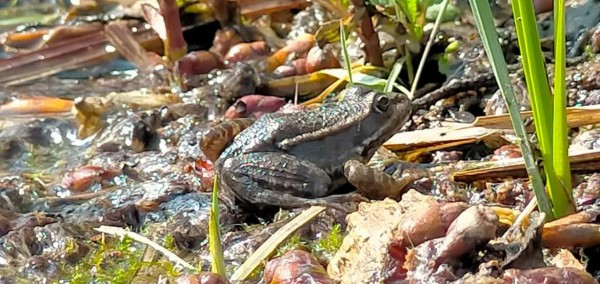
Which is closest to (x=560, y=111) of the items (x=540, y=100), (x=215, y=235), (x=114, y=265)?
(x=540, y=100)

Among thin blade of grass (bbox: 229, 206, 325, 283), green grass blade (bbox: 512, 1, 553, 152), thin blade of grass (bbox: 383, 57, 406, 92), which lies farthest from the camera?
thin blade of grass (bbox: 383, 57, 406, 92)

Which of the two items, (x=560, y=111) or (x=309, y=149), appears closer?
(x=560, y=111)

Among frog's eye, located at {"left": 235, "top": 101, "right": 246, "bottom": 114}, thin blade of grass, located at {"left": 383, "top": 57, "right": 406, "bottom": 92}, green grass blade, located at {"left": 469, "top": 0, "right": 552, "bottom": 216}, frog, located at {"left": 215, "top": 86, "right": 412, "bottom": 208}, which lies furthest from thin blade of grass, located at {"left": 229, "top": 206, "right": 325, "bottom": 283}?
frog's eye, located at {"left": 235, "top": 101, "right": 246, "bottom": 114}

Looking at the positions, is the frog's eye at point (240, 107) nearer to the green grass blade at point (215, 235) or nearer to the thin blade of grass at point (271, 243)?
the thin blade of grass at point (271, 243)

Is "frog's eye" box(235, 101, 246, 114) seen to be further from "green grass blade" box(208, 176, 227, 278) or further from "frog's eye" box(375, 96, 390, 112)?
"green grass blade" box(208, 176, 227, 278)

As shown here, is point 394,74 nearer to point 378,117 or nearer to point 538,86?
point 378,117

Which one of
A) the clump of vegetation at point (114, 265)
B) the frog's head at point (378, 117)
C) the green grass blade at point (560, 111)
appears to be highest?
the green grass blade at point (560, 111)

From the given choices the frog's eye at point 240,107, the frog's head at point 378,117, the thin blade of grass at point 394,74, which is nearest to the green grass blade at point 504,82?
the frog's head at point 378,117
